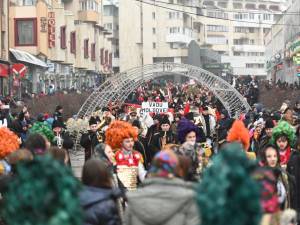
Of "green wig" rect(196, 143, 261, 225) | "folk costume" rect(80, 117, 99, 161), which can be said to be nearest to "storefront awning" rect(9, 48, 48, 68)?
"folk costume" rect(80, 117, 99, 161)

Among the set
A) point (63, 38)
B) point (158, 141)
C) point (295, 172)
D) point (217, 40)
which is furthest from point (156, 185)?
point (217, 40)

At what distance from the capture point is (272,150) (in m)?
8.47

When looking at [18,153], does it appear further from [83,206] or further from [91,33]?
[91,33]

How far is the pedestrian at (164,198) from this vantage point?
6387 millimetres

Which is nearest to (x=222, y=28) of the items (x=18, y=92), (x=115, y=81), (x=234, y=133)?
(x=18, y=92)

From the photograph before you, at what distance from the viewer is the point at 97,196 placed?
6832 mm

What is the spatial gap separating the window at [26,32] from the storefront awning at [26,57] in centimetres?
122

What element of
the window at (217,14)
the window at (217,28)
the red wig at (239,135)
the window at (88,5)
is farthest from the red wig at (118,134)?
the window at (217,14)

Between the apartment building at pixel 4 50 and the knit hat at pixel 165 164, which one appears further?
the apartment building at pixel 4 50

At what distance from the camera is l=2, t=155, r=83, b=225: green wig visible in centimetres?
489

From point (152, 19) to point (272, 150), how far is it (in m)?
103

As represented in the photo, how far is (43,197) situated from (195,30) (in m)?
125

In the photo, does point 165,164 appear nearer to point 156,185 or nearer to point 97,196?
point 156,185

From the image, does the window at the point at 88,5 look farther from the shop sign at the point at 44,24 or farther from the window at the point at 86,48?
the shop sign at the point at 44,24
